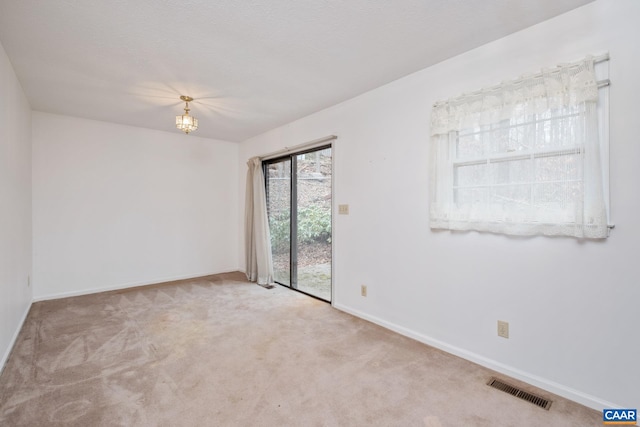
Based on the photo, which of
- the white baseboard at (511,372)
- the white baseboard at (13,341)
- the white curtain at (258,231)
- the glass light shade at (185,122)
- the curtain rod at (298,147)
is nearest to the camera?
the white baseboard at (511,372)

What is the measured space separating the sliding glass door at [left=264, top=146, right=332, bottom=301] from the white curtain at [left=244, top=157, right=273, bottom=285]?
174 mm

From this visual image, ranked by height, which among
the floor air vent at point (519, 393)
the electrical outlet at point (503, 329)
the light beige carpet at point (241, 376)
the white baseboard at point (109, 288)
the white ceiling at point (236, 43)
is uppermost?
the white ceiling at point (236, 43)

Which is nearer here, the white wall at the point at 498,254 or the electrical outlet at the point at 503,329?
the white wall at the point at 498,254

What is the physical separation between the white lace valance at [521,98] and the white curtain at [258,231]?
9.37 feet

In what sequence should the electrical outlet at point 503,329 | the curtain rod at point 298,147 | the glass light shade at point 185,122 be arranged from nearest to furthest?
1. the electrical outlet at point 503,329
2. the glass light shade at point 185,122
3. the curtain rod at point 298,147

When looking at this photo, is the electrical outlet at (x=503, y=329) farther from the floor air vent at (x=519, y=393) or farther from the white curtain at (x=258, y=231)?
the white curtain at (x=258, y=231)

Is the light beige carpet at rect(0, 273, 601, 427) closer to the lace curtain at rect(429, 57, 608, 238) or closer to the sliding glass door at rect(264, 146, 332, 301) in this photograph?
Result: the sliding glass door at rect(264, 146, 332, 301)

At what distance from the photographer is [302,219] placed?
13.9 ft

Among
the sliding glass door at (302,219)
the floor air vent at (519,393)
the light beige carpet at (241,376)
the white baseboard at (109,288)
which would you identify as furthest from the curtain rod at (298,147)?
the floor air vent at (519,393)

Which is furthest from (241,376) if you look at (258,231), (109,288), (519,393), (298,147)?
(109,288)

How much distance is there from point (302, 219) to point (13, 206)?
9.68 ft

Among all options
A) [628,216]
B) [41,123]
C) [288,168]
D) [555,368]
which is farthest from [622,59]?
[41,123]

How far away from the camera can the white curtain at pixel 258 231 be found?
454cm

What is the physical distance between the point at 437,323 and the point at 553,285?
92cm
